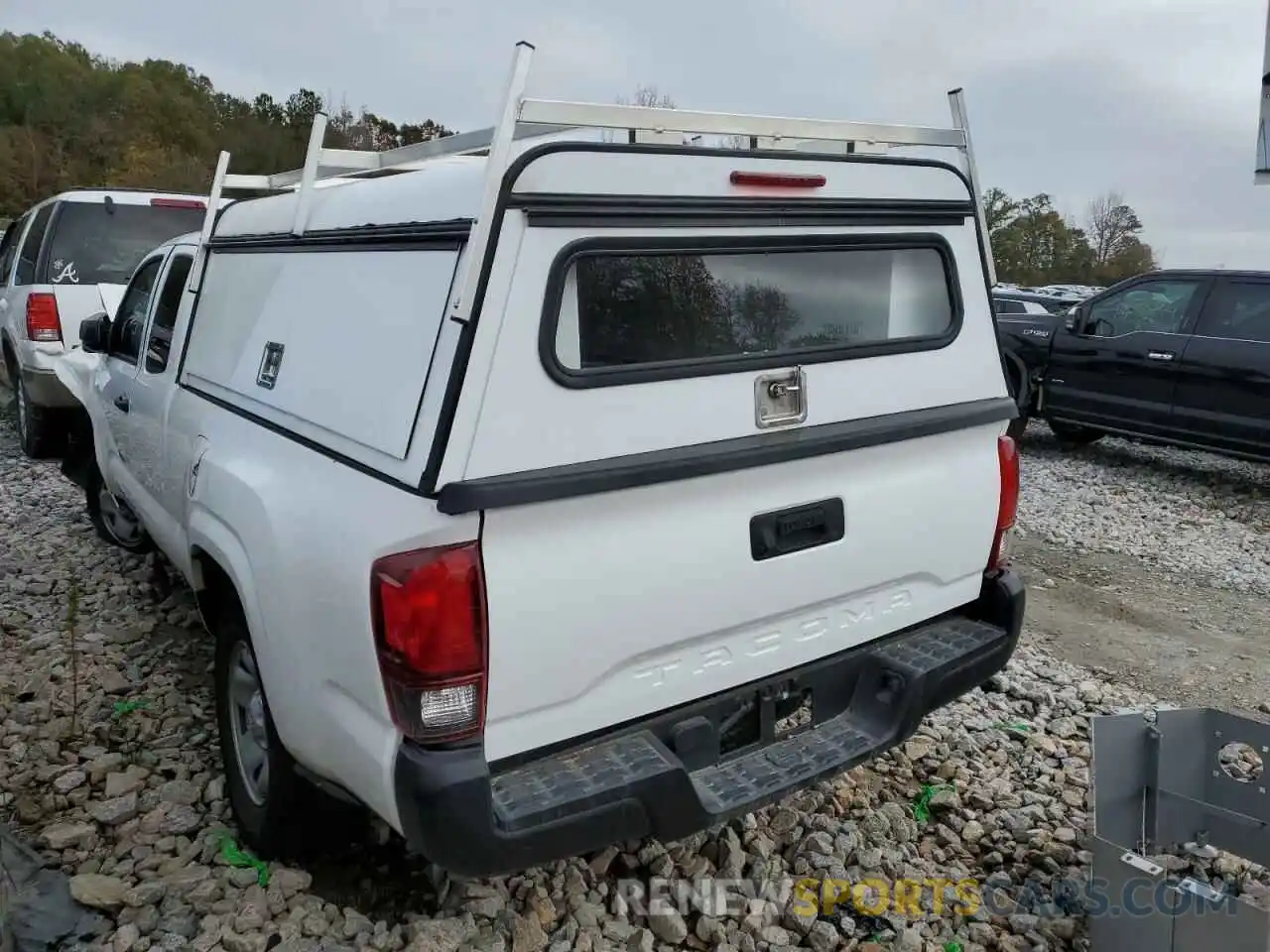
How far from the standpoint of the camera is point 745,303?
2627 mm

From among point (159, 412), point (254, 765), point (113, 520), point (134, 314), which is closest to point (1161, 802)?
point (254, 765)

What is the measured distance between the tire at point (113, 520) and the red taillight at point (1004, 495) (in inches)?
157

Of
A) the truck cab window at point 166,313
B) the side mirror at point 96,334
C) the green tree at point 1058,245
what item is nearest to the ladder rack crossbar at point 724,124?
the truck cab window at point 166,313

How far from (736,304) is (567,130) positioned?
64cm

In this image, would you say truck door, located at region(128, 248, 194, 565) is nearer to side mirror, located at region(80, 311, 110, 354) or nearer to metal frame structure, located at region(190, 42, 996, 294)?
side mirror, located at region(80, 311, 110, 354)

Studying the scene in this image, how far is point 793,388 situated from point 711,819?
1.14 m

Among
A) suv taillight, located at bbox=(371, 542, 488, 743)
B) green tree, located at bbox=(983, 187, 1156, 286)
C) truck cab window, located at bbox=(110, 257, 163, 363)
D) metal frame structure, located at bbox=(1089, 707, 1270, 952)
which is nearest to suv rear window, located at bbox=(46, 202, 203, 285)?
truck cab window, located at bbox=(110, 257, 163, 363)

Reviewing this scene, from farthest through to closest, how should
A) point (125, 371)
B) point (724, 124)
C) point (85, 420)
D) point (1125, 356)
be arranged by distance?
point (1125, 356) < point (85, 420) < point (125, 371) < point (724, 124)

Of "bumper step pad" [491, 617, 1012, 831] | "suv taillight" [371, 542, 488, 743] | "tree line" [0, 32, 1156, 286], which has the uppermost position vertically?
"tree line" [0, 32, 1156, 286]

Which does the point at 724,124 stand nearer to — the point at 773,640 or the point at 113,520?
the point at 773,640

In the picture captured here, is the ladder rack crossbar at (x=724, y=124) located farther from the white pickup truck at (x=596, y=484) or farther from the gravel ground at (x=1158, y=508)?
A: the gravel ground at (x=1158, y=508)

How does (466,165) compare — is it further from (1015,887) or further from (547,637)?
(1015,887)

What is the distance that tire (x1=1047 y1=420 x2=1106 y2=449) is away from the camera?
966 cm

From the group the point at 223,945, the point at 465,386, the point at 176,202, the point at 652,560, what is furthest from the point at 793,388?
the point at 176,202
